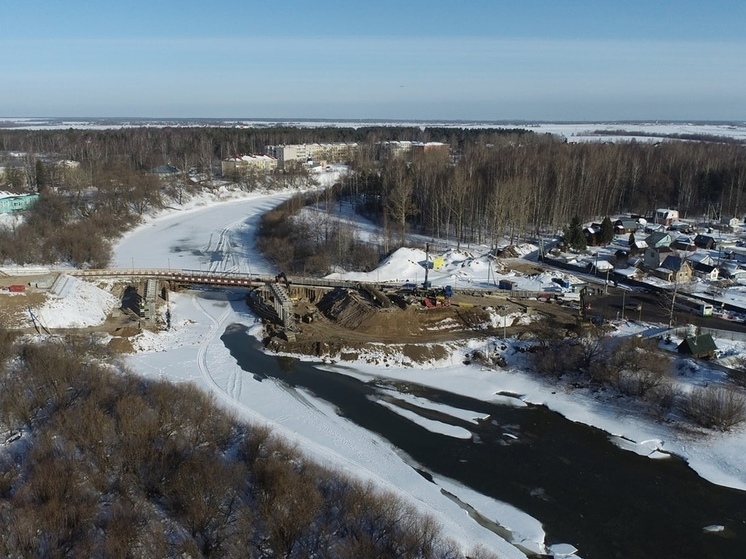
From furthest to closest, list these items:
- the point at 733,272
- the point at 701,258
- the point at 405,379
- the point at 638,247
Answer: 1. the point at 638,247
2. the point at 701,258
3. the point at 733,272
4. the point at 405,379

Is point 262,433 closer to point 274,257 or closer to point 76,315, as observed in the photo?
point 76,315

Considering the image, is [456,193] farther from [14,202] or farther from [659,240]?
[14,202]

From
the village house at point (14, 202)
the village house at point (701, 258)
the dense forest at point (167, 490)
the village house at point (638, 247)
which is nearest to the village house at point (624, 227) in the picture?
the village house at point (638, 247)

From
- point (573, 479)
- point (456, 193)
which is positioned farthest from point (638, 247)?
point (573, 479)

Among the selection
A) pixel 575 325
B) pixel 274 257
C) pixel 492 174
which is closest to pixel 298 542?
pixel 575 325

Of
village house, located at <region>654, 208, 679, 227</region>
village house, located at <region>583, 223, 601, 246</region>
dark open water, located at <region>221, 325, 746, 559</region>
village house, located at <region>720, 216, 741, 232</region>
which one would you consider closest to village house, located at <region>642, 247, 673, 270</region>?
village house, located at <region>583, 223, 601, 246</region>
